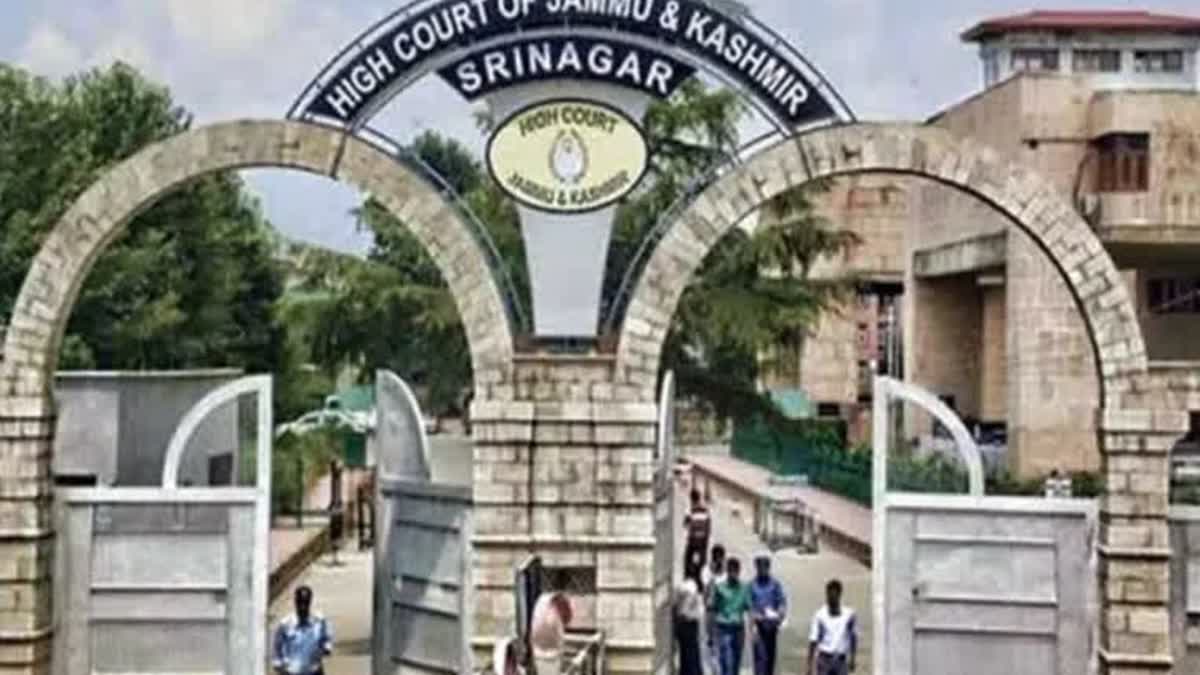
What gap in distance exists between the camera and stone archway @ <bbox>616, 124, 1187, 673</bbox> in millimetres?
15203

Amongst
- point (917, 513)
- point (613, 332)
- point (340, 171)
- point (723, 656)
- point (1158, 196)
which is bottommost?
point (723, 656)

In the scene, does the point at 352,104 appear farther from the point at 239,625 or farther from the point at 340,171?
the point at 239,625

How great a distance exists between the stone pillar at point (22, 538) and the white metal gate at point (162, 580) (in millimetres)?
252

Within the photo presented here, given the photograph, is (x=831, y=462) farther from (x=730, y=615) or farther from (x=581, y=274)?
(x=581, y=274)

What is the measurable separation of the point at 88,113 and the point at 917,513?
26604mm

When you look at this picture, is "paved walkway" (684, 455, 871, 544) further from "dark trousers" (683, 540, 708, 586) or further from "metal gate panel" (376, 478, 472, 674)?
"metal gate panel" (376, 478, 472, 674)

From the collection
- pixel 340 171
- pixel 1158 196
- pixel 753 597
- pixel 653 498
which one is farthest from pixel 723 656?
pixel 1158 196

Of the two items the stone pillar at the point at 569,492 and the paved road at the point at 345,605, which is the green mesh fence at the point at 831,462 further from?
the stone pillar at the point at 569,492

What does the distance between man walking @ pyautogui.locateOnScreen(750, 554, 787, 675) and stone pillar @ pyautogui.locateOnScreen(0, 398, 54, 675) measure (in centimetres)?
575

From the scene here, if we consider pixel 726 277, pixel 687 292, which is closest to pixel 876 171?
pixel 687 292

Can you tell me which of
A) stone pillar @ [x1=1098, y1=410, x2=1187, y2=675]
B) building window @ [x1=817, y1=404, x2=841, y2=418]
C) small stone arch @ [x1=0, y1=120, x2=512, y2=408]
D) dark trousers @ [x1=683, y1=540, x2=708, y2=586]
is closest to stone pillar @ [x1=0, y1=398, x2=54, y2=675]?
small stone arch @ [x1=0, y1=120, x2=512, y2=408]

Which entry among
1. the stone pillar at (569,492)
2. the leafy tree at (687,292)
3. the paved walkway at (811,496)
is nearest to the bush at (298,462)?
the leafy tree at (687,292)

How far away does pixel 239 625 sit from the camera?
1561 cm

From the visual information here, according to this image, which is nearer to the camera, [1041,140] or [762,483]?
[1041,140]
